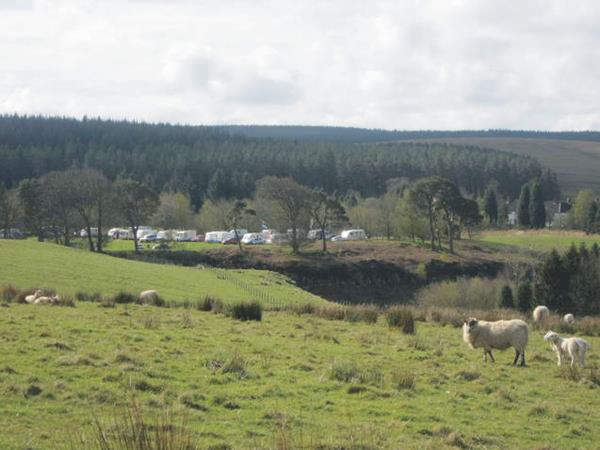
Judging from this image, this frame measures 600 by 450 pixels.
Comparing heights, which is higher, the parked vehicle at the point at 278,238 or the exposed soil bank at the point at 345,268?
the parked vehicle at the point at 278,238

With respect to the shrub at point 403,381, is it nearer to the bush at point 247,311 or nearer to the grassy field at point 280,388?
the grassy field at point 280,388

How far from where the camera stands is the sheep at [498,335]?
18.0 m

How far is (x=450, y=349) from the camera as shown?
1986cm

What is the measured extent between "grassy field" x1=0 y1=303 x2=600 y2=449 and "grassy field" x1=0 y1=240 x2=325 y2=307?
14668mm

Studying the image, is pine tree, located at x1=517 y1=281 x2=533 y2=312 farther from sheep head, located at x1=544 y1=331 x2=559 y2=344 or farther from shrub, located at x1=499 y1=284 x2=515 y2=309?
sheep head, located at x1=544 y1=331 x2=559 y2=344

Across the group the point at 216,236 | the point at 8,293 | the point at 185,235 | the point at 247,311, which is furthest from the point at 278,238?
the point at 247,311

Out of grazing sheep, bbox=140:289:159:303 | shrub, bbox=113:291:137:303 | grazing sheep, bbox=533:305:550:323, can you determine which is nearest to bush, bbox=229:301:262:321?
grazing sheep, bbox=140:289:159:303

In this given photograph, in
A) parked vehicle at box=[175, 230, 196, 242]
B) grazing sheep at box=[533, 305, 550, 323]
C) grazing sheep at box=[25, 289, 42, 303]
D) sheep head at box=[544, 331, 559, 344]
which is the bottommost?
parked vehicle at box=[175, 230, 196, 242]

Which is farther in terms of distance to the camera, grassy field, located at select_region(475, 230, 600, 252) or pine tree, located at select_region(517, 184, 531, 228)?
pine tree, located at select_region(517, 184, 531, 228)

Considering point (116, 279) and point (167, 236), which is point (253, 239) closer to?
point (167, 236)

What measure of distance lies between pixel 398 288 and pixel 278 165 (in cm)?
9084

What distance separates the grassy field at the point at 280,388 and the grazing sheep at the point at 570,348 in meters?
0.47

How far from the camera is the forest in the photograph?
143750mm

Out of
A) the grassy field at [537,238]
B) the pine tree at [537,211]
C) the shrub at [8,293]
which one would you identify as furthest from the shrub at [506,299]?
the pine tree at [537,211]
